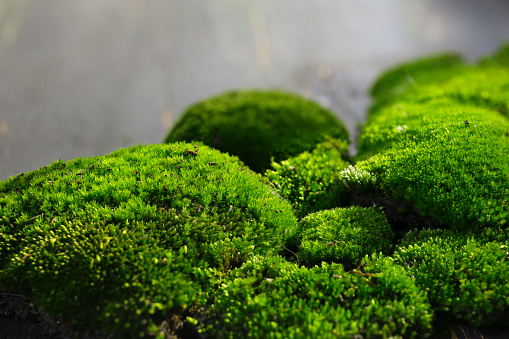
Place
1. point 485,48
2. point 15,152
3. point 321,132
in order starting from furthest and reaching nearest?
point 485,48 → point 15,152 → point 321,132

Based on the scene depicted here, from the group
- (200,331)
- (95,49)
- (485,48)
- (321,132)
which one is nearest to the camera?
(200,331)

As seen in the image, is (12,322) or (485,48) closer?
(12,322)

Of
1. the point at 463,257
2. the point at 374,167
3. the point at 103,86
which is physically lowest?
the point at 463,257

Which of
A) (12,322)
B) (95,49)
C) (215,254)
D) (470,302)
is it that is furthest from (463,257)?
(95,49)

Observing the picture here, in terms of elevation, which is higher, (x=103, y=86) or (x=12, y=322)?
(x=103, y=86)

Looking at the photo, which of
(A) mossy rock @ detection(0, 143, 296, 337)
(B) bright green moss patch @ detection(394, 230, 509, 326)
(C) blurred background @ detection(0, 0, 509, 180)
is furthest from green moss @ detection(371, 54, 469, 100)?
(A) mossy rock @ detection(0, 143, 296, 337)

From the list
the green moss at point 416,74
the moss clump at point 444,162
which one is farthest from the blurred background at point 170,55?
the moss clump at point 444,162

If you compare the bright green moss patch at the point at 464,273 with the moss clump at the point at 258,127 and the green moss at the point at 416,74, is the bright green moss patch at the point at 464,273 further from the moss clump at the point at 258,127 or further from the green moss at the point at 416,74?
the green moss at the point at 416,74

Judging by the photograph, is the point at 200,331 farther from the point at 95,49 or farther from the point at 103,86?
the point at 95,49
